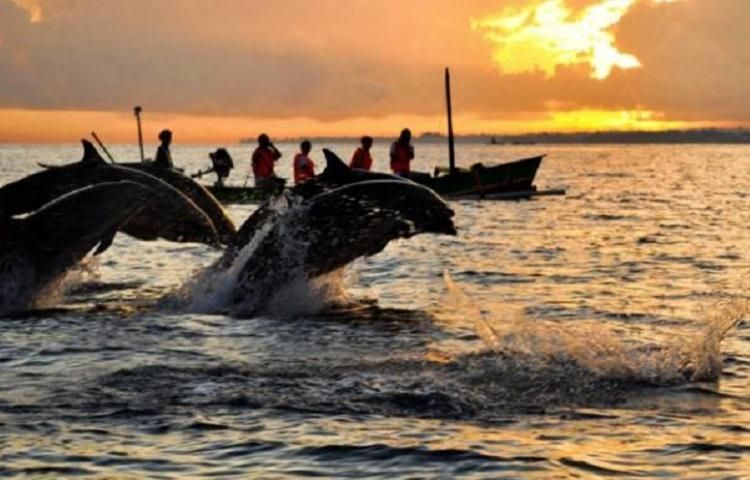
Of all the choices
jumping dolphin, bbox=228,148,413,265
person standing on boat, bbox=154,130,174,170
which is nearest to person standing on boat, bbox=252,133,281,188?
person standing on boat, bbox=154,130,174,170

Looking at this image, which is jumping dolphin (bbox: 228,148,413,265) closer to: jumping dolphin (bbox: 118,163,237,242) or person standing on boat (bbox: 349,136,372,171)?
jumping dolphin (bbox: 118,163,237,242)

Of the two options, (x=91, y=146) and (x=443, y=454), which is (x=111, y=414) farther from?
(x=91, y=146)

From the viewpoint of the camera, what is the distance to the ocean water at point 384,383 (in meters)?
9.15

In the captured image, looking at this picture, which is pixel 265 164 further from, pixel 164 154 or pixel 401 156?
pixel 164 154

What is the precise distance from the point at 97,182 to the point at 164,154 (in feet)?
17.9

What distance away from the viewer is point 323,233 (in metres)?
17.2

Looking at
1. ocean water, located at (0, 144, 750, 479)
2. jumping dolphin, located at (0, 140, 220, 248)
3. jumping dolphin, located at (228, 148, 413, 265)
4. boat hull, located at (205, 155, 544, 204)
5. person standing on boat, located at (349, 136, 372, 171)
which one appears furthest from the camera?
boat hull, located at (205, 155, 544, 204)

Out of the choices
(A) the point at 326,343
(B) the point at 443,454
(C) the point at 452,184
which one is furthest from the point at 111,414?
(C) the point at 452,184

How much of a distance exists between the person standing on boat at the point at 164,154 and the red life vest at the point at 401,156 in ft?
35.4

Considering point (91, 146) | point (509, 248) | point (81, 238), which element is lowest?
point (509, 248)

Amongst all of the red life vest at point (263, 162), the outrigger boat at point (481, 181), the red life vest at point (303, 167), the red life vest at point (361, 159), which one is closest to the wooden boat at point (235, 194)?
the outrigger boat at point (481, 181)

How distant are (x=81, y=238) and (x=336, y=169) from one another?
3.93 metres

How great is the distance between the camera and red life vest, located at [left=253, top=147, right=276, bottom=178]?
38.9m

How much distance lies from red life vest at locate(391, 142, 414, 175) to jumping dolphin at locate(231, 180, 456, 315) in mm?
19425
